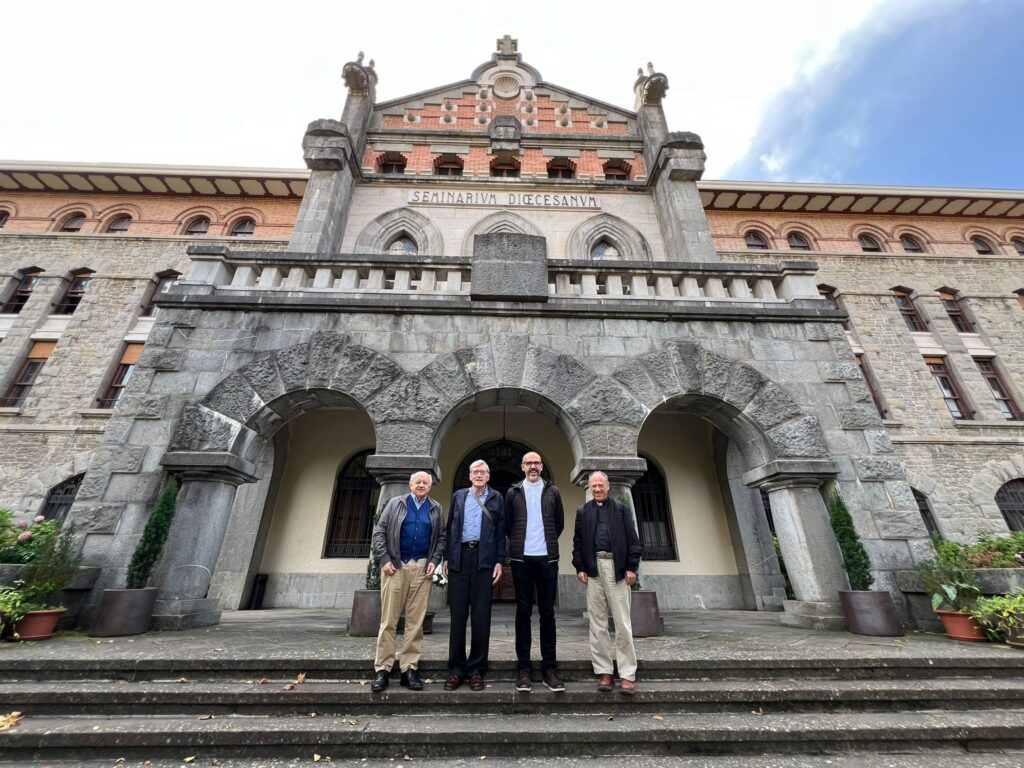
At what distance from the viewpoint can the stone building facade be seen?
20.8 feet

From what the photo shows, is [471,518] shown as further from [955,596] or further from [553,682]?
[955,596]

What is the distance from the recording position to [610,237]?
39.7 ft

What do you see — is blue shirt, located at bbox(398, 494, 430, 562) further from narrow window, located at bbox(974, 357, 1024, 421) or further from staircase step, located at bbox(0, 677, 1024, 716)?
narrow window, located at bbox(974, 357, 1024, 421)

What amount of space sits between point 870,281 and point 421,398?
747 inches

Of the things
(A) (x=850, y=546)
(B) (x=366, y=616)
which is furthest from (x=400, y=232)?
(A) (x=850, y=546)

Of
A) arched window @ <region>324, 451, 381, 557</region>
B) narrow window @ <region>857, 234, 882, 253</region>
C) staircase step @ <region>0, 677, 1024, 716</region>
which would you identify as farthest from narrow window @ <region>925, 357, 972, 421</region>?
arched window @ <region>324, 451, 381, 557</region>

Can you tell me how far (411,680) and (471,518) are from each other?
1365 millimetres

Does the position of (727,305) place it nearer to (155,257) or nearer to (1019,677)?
(1019,677)

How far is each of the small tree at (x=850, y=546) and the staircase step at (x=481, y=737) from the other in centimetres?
250

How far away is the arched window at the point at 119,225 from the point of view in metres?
17.4

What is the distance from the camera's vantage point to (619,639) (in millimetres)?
3721

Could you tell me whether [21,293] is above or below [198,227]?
below

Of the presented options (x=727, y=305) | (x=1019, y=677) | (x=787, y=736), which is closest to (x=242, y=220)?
(x=727, y=305)

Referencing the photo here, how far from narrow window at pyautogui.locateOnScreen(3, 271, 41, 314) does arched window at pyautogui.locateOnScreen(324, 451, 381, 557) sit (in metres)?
15.7
